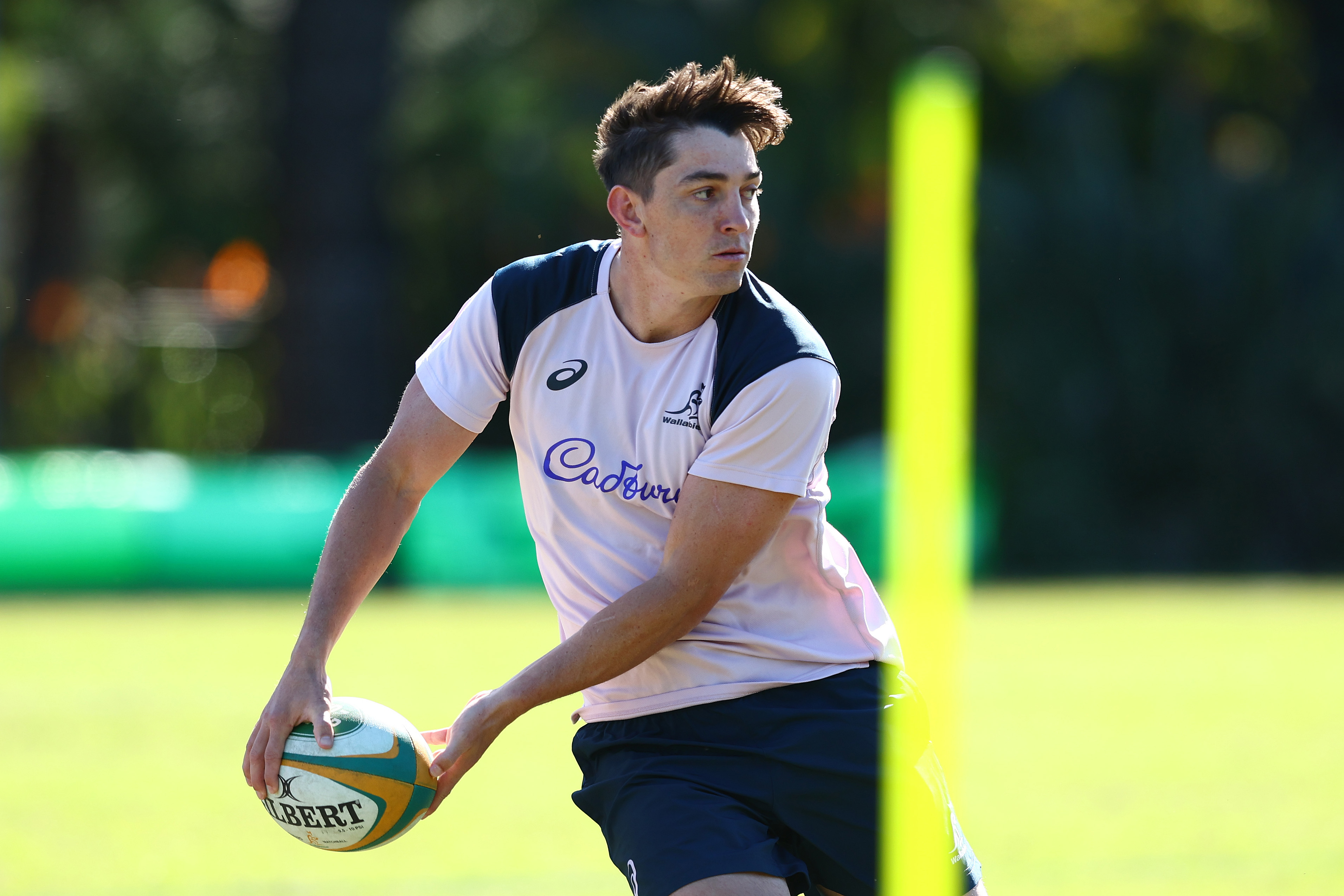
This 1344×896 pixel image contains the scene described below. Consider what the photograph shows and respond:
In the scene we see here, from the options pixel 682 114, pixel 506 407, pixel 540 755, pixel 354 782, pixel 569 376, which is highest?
pixel 506 407

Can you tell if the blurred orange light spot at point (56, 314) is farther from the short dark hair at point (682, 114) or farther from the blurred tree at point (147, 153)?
the short dark hair at point (682, 114)

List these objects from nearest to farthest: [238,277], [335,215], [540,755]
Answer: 1. [540,755]
2. [335,215]
3. [238,277]

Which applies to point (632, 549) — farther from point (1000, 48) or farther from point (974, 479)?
point (1000, 48)

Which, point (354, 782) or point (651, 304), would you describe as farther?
point (651, 304)

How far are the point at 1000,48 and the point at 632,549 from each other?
25553 mm

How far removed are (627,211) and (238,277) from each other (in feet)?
102

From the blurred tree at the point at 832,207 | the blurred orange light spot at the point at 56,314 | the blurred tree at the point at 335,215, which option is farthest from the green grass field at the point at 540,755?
the blurred orange light spot at the point at 56,314

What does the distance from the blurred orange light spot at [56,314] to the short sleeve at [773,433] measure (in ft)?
109

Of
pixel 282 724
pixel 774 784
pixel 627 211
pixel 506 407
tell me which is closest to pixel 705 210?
pixel 627 211

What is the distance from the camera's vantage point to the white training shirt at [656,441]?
4.05m

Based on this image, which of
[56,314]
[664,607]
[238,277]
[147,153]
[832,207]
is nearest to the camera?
[664,607]

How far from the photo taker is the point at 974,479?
2130 cm

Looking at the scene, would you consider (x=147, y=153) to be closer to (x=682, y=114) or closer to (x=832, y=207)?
(x=832, y=207)

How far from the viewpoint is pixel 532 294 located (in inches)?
168
